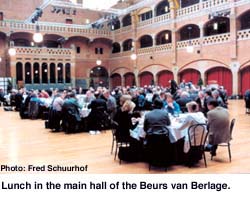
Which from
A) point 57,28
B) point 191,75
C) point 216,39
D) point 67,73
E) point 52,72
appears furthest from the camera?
point 57,28

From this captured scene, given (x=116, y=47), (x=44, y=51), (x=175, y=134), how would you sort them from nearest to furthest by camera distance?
(x=175, y=134) → (x=44, y=51) → (x=116, y=47)

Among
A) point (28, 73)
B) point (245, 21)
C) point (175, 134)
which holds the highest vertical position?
point (245, 21)

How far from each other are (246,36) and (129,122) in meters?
14.9

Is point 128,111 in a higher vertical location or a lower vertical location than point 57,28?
lower

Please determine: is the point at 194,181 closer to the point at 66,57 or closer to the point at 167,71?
the point at 167,71

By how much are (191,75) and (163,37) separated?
17.0 feet

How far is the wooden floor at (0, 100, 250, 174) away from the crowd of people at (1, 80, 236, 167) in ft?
1.34

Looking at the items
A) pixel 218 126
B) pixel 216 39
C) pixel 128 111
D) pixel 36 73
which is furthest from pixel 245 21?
pixel 128 111

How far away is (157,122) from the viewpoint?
15.6 ft

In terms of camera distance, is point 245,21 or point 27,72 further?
point 27,72

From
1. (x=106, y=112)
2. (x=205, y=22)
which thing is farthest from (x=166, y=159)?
(x=205, y=22)

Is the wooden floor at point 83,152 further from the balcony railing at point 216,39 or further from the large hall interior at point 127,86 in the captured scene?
the balcony railing at point 216,39

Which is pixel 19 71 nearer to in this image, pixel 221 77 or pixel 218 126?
pixel 221 77

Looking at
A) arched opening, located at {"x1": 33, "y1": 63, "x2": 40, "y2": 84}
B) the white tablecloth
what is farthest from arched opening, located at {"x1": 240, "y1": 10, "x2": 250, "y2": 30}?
the white tablecloth
